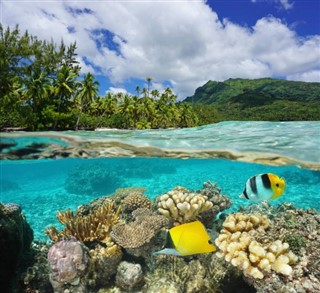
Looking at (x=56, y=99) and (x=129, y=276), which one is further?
(x=56, y=99)

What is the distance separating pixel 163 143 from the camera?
1300cm

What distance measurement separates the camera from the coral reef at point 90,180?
23.6m

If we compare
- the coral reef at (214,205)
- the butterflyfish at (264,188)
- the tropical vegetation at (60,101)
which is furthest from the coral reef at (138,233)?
the tropical vegetation at (60,101)

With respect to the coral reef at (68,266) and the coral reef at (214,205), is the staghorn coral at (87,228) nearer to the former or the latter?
the coral reef at (68,266)

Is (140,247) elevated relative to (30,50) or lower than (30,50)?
lower

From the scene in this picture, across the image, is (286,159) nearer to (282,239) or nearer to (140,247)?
(282,239)

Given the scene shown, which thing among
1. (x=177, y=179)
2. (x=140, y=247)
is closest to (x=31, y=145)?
(x=140, y=247)

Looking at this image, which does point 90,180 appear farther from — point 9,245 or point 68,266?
point 68,266

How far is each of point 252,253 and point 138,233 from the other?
2.75m

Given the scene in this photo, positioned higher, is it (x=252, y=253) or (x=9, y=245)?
(x=252, y=253)

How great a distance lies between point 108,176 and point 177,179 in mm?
11132

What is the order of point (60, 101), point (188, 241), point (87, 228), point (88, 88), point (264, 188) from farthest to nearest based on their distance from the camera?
point (88, 88) < point (60, 101) < point (87, 228) < point (264, 188) < point (188, 241)

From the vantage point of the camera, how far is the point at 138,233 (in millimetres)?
7473

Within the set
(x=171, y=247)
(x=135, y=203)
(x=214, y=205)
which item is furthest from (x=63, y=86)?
(x=171, y=247)
